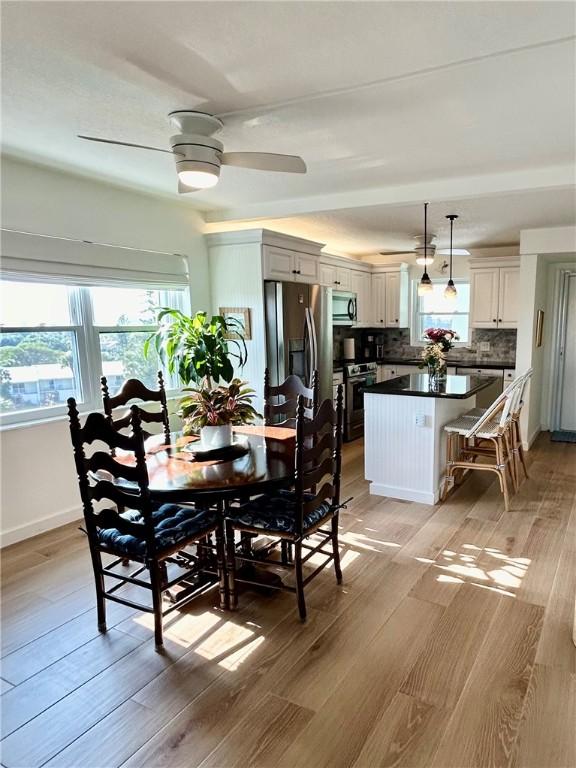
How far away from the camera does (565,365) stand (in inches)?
240

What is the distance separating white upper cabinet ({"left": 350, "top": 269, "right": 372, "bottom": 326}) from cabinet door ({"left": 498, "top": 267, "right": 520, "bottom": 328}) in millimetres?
1788

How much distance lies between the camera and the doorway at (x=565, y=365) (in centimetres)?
590

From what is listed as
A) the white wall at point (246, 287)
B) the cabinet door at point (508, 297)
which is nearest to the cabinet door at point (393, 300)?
the cabinet door at point (508, 297)

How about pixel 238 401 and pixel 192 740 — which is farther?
pixel 238 401

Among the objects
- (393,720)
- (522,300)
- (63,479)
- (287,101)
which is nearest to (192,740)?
(393,720)

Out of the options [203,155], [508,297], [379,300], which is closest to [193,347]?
[203,155]

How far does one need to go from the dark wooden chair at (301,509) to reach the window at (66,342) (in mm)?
1834

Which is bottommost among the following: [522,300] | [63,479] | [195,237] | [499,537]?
[499,537]

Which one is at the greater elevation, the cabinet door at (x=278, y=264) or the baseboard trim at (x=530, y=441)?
the cabinet door at (x=278, y=264)

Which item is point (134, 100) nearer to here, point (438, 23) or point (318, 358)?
point (438, 23)

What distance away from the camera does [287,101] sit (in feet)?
7.25

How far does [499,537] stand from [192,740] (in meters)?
2.38

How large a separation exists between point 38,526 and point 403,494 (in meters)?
2.82

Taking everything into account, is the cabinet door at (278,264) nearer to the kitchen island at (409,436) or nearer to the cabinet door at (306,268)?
the cabinet door at (306,268)
